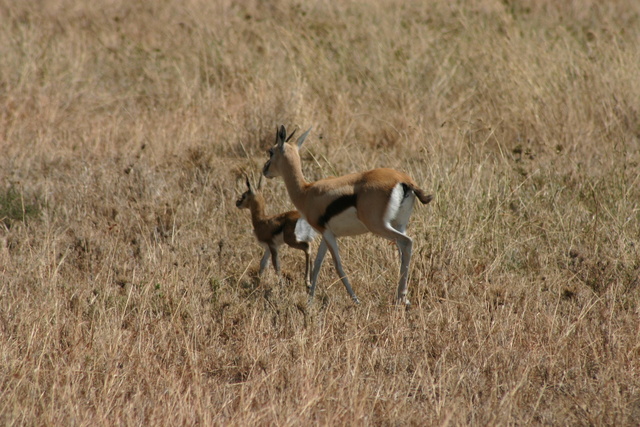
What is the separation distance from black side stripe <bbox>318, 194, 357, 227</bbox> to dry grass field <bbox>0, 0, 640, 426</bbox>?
1.86 ft

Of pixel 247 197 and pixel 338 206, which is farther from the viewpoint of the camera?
pixel 247 197

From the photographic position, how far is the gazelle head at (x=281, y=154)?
236 inches

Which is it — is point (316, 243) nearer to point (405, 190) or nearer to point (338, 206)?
point (338, 206)

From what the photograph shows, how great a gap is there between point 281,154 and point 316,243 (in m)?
1.09

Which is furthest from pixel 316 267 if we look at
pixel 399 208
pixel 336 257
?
pixel 399 208

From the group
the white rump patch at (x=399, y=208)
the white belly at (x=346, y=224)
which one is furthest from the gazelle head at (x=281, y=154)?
the white rump patch at (x=399, y=208)

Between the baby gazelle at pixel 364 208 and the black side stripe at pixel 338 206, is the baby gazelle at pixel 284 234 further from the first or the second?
the black side stripe at pixel 338 206

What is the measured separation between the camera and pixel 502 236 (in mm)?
6148

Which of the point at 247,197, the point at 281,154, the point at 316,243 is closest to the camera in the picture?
the point at 281,154

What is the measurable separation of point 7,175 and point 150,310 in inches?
136

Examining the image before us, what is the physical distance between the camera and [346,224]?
548 cm

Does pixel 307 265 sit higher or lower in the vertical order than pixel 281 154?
lower

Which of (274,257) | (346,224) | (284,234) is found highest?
(346,224)

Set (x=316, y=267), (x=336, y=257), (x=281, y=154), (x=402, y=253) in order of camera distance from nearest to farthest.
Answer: (x=402, y=253) < (x=336, y=257) < (x=316, y=267) < (x=281, y=154)
